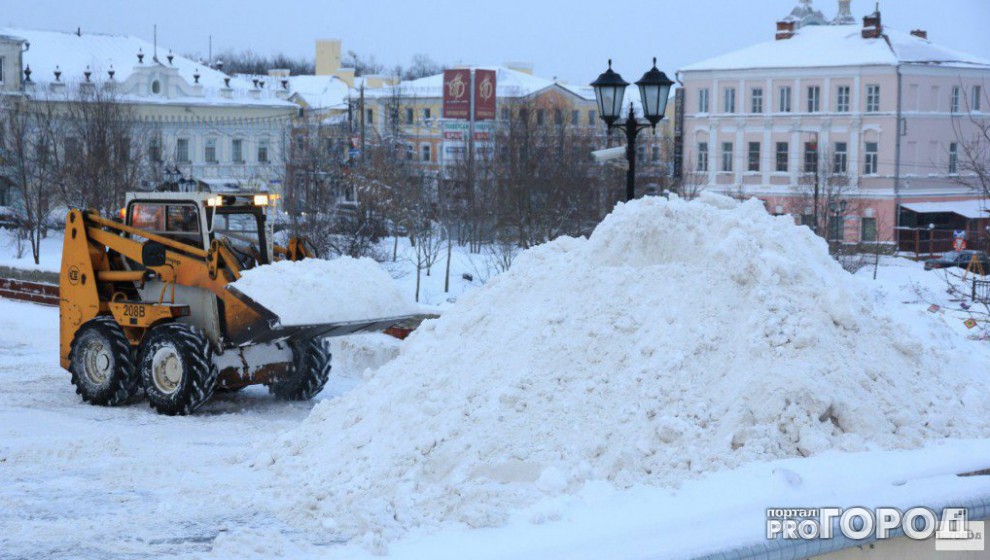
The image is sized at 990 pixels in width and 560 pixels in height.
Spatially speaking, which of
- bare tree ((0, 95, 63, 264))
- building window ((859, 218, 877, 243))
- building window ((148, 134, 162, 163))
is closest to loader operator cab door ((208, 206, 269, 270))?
bare tree ((0, 95, 63, 264))

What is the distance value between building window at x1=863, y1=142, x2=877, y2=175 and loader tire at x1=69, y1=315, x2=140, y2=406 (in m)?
49.3

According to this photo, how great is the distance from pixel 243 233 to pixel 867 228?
47266 mm

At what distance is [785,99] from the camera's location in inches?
2404

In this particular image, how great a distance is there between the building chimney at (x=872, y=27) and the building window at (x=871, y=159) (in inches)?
209

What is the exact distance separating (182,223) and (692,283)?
21.8 feet

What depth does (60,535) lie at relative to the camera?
8.84 m

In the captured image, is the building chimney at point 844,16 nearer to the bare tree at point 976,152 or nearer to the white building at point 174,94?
the bare tree at point 976,152

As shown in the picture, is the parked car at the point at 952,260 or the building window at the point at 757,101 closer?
the parked car at the point at 952,260

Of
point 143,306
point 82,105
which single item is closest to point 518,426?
point 143,306

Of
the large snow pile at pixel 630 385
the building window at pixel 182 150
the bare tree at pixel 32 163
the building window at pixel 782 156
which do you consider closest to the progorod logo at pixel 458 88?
the building window at pixel 182 150

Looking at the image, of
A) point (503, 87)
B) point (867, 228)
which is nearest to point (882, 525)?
point (867, 228)

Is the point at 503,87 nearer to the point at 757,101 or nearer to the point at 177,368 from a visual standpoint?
the point at 757,101

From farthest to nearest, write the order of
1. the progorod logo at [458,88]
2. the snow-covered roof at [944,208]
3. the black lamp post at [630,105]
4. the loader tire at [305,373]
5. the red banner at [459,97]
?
the progorod logo at [458,88] → the red banner at [459,97] → the snow-covered roof at [944,208] → the black lamp post at [630,105] → the loader tire at [305,373]

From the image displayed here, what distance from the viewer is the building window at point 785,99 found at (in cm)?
6086
